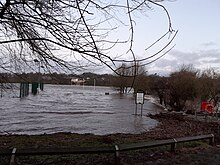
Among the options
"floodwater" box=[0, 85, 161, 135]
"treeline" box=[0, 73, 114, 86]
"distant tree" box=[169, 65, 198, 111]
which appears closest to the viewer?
"treeline" box=[0, 73, 114, 86]

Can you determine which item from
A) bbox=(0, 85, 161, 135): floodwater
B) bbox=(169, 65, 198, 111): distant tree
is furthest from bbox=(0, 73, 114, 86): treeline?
bbox=(169, 65, 198, 111): distant tree

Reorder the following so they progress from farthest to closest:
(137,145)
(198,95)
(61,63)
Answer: (198,95) → (137,145) → (61,63)

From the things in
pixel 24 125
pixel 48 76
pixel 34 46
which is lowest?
pixel 24 125

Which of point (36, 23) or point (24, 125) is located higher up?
point (36, 23)

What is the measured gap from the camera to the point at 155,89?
46.7 metres

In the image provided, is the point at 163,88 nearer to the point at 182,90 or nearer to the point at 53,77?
the point at 182,90

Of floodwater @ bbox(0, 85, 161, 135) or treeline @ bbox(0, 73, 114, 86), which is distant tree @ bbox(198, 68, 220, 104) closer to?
floodwater @ bbox(0, 85, 161, 135)

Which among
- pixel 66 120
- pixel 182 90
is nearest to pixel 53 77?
pixel 66 120

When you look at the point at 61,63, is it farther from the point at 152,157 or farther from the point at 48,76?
the point at 152,157

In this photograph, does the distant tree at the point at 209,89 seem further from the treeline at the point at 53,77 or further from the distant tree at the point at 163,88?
the treeline at the point at 53,77

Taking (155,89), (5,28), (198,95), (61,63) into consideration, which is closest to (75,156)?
(61,63)

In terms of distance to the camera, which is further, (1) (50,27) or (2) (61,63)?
(2) (61,63)

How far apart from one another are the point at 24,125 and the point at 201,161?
39.7 feet

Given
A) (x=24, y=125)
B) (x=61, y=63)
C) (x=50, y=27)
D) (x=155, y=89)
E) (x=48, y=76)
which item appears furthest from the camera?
(x=155, y=89)
